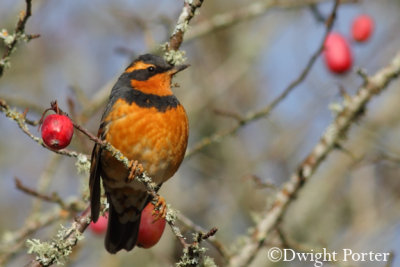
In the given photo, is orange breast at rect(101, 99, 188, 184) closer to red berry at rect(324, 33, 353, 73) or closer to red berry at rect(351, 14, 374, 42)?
red berry at rect(324, 33, 353, 73)

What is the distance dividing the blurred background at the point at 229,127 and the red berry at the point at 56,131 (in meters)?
3.29

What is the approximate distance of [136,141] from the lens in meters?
4.92

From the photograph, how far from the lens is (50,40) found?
12.3 meters

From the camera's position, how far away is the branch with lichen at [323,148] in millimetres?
5719

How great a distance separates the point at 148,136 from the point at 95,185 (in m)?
0.58

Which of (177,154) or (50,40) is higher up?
(50,40)

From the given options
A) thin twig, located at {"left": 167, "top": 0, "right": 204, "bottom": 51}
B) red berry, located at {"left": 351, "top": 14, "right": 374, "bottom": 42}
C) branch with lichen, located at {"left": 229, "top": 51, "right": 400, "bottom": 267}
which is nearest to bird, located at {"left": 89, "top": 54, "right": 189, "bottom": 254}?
thin twig, located at {"left": 167, "top": 0, "right": 204, "bottom": 51}

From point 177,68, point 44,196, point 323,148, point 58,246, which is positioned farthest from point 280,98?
point 58,246

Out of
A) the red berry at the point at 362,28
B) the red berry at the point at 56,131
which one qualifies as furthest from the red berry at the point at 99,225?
the red berry at the point at 362,28

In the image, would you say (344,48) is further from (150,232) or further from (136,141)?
(150,232)

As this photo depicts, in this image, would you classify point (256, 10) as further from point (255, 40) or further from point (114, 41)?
point (114, 41)

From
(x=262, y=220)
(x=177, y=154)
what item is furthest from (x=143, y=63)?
(x=262, y=220)

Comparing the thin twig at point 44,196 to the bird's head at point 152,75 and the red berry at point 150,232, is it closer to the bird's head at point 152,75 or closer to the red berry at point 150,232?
the red berry at point 150,232

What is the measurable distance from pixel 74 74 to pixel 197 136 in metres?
2.49
